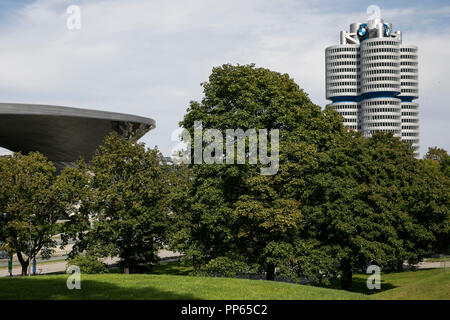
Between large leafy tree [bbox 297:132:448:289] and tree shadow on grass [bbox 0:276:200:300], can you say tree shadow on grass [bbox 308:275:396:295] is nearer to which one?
large leafy tree [bbox 297:132:448:289]

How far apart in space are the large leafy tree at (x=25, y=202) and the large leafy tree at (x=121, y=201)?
1.60 meters

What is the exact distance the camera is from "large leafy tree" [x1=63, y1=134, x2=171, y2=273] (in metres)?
34.6

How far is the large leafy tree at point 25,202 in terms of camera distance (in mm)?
34438

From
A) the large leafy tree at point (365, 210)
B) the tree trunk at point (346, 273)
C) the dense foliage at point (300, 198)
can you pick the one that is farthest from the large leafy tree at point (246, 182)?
the tree trunk at point (346, 273)

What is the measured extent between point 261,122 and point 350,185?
23.4ft

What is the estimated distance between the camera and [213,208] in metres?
31.1

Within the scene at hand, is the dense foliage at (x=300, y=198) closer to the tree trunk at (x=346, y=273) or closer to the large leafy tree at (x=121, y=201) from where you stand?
the tree trunk at (x=346, y=273)

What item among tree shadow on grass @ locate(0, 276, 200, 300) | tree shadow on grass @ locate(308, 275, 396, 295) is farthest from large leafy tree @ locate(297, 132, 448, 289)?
tree shadow on grass @ locate(0, 276, 200, 300)

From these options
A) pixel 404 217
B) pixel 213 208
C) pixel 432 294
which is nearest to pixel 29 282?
pixel 213 208

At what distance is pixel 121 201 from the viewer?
3472 centimetres

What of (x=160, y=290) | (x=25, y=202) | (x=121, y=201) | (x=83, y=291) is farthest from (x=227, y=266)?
(x=25, y=202)

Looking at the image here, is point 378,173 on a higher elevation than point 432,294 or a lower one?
higher
